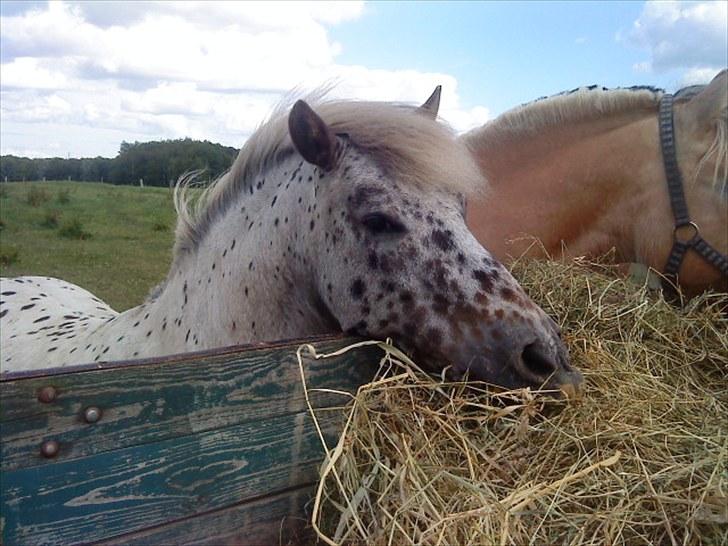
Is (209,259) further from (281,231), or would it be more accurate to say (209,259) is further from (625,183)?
(625,183)

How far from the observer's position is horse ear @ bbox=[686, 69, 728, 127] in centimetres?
303

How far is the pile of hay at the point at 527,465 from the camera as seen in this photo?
1.52 metres

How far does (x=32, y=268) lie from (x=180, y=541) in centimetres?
1111

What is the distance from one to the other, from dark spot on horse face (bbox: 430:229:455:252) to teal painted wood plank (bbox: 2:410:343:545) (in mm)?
610

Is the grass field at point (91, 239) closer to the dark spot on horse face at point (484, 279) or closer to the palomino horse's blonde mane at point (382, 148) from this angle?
the palomino horse's blonde mane at point (382, 148)

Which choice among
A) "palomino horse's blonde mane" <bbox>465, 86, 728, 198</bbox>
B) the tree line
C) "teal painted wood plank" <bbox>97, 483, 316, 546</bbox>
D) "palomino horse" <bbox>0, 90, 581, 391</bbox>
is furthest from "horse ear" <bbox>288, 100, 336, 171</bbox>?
the tree line

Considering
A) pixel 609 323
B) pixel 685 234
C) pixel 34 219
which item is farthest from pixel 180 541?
pixel 34 219

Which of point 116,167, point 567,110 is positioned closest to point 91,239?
point 567,110

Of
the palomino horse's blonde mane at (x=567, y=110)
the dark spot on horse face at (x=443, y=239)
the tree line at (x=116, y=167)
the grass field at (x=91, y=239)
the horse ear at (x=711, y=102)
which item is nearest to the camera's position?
the dark spot on horse face at (x=443, y=239)

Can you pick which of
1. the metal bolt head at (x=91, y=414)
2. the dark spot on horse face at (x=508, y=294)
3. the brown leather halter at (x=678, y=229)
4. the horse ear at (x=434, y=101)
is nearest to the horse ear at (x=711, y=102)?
the brown leather halter at (x=678, y=229)

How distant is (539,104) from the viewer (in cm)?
357

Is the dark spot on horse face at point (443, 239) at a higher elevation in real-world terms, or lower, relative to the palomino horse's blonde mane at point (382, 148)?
lower

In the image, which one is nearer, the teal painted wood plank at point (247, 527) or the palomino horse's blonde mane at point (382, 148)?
the teal painted wood plank at point (247, 527)

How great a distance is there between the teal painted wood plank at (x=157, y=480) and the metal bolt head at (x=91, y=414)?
0.26 feet
